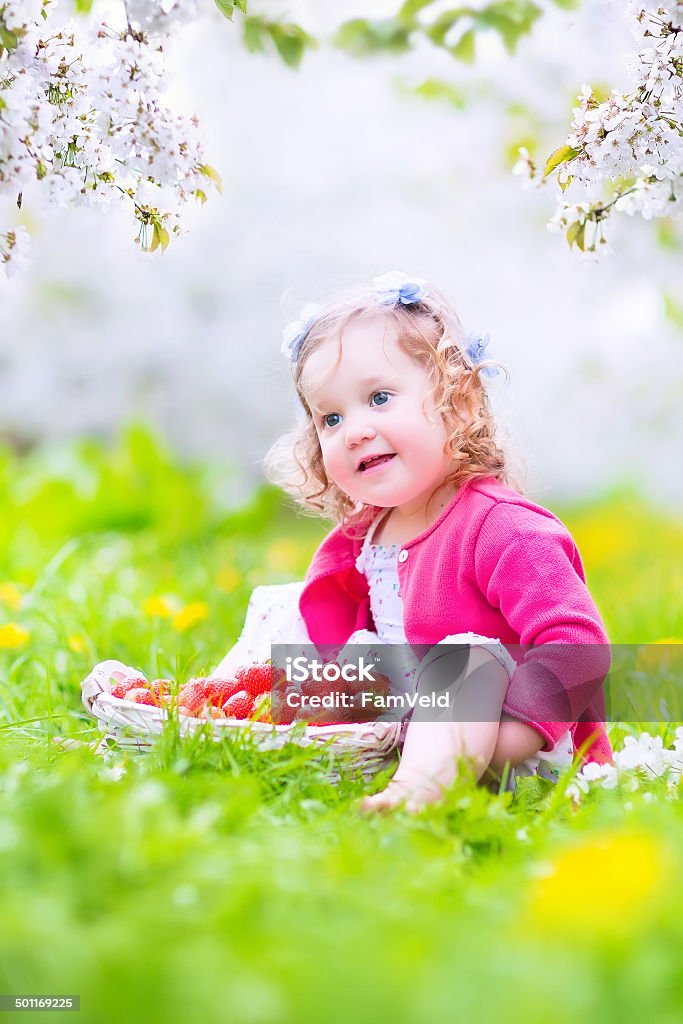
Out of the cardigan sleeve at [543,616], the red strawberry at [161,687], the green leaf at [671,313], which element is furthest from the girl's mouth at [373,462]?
the green leaf at [671,313]

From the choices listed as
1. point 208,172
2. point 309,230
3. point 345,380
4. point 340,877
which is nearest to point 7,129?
point 208,172

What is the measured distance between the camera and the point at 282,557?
3477mm

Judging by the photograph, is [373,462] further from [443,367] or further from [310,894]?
[310,894]

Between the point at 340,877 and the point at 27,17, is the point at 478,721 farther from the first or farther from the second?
the point at 27,17

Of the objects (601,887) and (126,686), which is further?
(126,686)

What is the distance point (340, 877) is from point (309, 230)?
7.65 m

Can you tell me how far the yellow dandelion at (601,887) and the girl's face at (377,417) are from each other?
3.19ft

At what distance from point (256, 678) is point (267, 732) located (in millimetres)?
304

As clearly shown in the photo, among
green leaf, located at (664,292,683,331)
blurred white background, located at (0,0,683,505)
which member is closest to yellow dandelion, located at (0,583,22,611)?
green leaf, located at (664,292,683,331)

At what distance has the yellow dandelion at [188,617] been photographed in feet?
7.63

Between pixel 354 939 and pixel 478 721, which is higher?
pixel 354 939

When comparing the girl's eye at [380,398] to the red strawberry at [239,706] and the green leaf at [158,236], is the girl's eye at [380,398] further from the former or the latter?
the red strawberry at [239,706]

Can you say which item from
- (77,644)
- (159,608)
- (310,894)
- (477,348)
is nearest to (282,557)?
(159,608)

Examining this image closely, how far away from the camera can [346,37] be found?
2.57 meters
